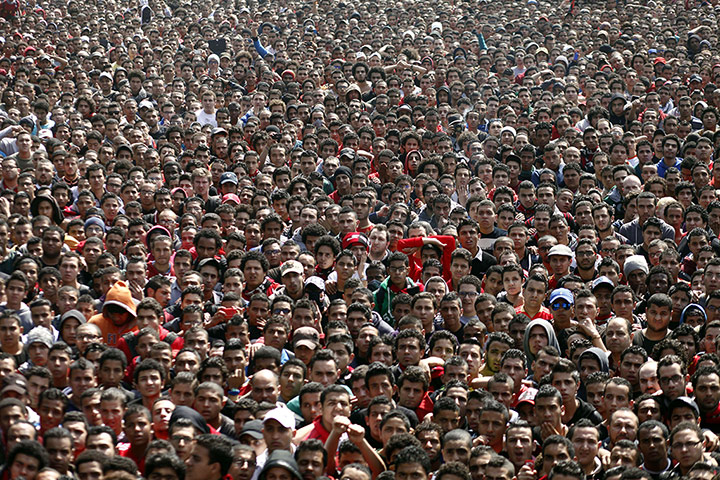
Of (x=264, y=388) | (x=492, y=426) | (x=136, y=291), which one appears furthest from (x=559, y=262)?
(x=136, y=291)

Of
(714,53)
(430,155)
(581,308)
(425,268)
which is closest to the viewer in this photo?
(581,308)

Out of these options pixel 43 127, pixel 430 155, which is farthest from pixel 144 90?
pixel 430 155

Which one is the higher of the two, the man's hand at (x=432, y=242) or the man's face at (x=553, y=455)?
the man's face at (x=553, y=455)

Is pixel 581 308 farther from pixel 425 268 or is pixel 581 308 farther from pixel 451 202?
pixel 451 202

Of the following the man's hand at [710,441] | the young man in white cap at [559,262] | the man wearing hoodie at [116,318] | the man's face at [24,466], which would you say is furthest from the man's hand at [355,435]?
the young man in white cap at [559,262]

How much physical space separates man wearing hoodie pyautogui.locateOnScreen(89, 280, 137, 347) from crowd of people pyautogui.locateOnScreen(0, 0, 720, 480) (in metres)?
0.03

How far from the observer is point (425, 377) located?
9.82 meters

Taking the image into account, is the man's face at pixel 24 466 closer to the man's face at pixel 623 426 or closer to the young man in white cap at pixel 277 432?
the young man in white cap at pixel 277 432

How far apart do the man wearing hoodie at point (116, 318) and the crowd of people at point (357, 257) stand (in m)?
0.03

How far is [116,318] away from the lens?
36.2 feet

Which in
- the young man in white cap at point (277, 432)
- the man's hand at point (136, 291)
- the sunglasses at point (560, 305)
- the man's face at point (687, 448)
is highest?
the man's face at point (687, 448)

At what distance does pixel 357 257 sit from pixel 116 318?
3.05m

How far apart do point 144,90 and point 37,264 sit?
818 centimetres

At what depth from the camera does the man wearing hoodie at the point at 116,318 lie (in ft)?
35.8
